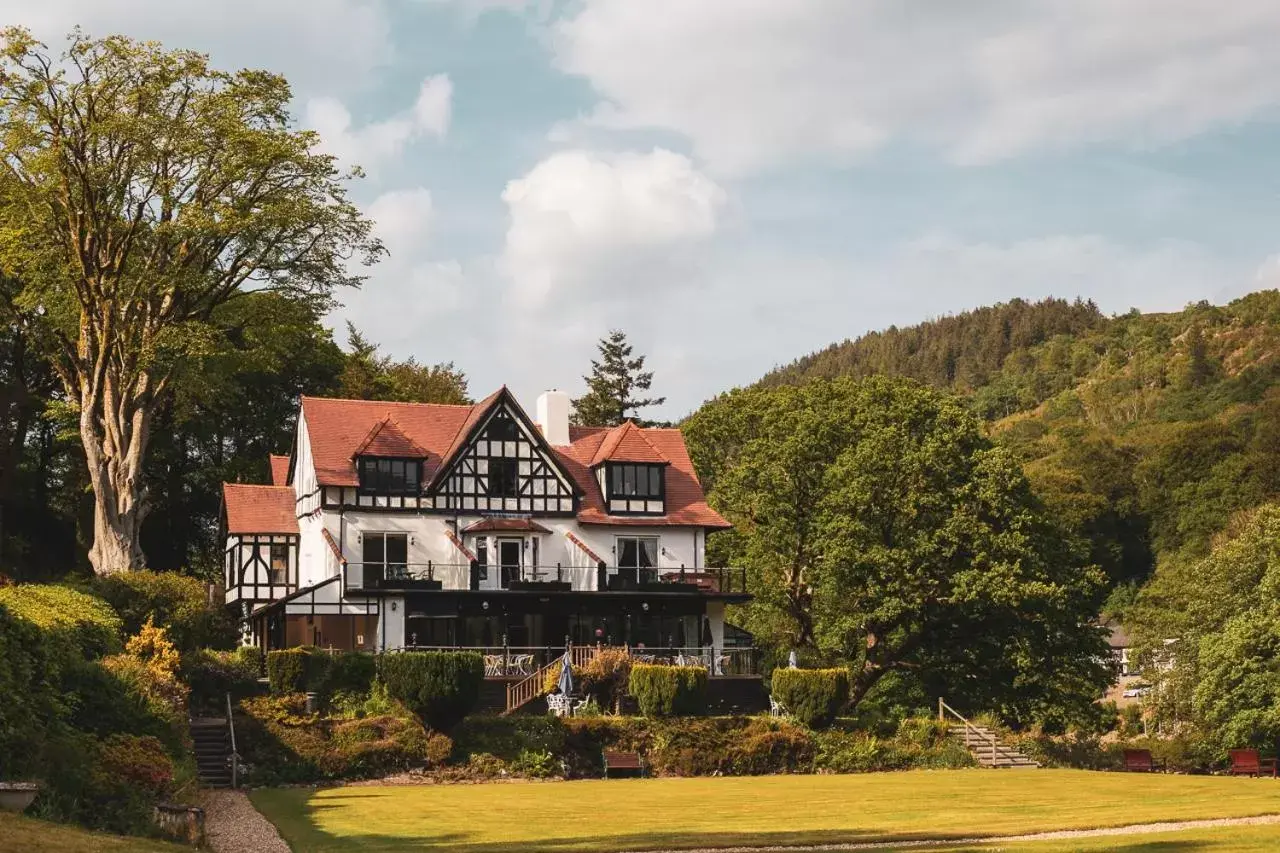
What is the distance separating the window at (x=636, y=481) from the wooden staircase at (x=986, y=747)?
13.8 metres

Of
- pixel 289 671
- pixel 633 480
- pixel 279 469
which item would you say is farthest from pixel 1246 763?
pixel 279 469

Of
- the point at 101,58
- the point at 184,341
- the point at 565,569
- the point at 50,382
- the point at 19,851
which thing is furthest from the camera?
the point at 50,382

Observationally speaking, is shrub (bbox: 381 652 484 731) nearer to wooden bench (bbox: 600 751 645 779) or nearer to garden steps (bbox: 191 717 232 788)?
wooden bench (bbox: 600 751 645 779)

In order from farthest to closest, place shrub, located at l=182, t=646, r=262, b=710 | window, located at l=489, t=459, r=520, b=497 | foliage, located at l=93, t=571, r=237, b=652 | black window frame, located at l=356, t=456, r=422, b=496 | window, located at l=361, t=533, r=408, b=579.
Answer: window, located at l=489, t=459, r=520, b=497, black window frame, located at l=356, t=456, r=422, b=496, window, located at l=361, t=533, r=408, b=579, foliage, located at l=93, t=571, r=237, b=652, shrub, located at l=182, t=646, r=262, b=710

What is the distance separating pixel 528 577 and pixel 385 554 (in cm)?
477

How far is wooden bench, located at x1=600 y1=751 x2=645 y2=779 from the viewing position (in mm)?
39688

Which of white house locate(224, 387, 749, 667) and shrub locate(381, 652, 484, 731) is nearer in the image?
shrub locate(381, 652, 484, 731)

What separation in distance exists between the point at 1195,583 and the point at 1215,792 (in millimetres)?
23087

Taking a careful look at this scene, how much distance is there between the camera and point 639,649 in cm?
4909

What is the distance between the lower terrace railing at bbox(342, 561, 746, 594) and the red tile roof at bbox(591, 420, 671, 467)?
3769 millimetres

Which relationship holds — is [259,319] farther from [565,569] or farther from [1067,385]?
[1067,385]

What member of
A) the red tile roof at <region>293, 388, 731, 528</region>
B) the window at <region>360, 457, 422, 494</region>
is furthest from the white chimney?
the window at <region>360, 457, 422, 494</region>

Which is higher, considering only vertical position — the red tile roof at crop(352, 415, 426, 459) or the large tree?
the red tile roof at crop(352, 415, 426, 459)

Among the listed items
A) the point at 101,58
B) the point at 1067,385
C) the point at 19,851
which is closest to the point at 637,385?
the point at 101,58
